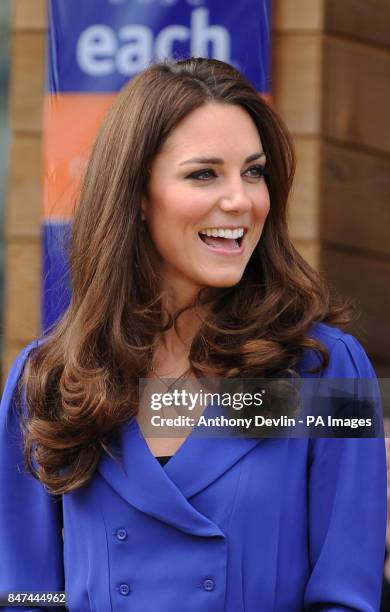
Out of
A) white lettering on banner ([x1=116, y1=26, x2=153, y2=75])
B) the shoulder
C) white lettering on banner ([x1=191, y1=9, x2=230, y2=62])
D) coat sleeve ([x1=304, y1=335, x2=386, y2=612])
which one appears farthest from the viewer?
white lettering on banner ([x1=116, y1=26, x2=153, y2=75])

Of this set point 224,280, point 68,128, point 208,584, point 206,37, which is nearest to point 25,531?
point 208,584

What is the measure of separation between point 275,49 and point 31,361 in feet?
8.11

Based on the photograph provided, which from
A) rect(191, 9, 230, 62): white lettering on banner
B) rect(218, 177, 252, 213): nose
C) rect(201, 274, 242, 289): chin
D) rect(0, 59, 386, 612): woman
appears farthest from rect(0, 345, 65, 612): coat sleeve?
rect(191, 9, 230, 62): white lettering on banner

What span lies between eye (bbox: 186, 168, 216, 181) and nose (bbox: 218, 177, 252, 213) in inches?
1.5

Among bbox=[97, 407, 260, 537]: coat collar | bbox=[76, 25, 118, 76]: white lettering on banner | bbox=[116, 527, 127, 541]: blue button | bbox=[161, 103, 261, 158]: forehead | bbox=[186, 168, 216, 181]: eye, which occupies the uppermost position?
bbox=[76, 25, 118, 76]: white lettering on banner

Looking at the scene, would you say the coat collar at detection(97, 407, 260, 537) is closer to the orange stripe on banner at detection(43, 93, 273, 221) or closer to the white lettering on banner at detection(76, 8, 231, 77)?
the orange stripe on banner at detection(43, 93, 273, 221)

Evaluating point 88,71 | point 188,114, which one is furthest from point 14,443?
point 88,71

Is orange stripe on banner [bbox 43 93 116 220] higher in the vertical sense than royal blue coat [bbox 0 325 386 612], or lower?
higher

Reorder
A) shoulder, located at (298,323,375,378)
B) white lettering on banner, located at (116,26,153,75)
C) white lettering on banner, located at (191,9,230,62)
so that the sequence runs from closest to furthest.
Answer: shoulder, located at (298,323,375,378)
white lettering on banner, located at (191,9,230,62)
white lettering on banner, located at (116,26,153,75)

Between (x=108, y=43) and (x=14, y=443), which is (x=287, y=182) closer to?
(x=14, y=443)

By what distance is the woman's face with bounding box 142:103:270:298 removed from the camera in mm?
2000

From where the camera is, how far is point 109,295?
2072mm

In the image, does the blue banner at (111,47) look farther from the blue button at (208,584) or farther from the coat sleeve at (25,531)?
the blue button at (208,584)

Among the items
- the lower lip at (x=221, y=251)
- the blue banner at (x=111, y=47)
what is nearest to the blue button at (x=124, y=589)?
the lower lip at (x=221, y=251)
